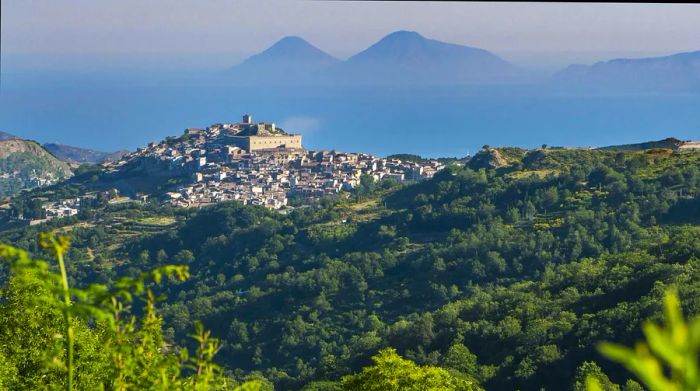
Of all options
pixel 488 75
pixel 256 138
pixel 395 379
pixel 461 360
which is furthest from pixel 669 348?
pixel 488 75

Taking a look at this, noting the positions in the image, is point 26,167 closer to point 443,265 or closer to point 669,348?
point 443,265

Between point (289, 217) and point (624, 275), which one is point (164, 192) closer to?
point (289, 217)

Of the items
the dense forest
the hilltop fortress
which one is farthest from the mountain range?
the dense forest

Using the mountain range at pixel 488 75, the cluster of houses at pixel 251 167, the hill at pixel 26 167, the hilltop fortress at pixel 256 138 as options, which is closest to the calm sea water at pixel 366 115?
the mountain range at pixel 488 75

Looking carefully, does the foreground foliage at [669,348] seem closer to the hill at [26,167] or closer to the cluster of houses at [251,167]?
the cluster of houses at [251,167]

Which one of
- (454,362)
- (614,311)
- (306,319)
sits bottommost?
(306,319)

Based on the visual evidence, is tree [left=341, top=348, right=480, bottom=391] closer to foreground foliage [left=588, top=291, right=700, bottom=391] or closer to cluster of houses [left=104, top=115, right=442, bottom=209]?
foreground foliage [left=588, top=291, right=700, bottom=391]

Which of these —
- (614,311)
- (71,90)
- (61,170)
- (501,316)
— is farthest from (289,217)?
(71,90)
